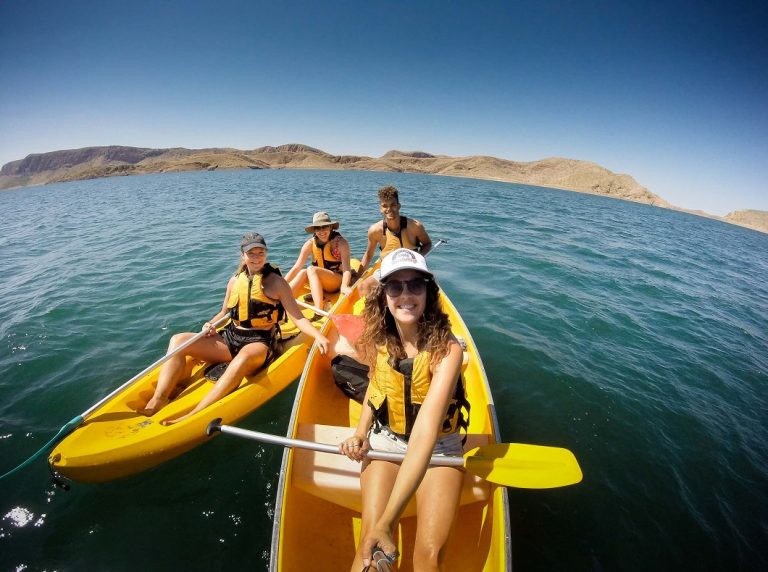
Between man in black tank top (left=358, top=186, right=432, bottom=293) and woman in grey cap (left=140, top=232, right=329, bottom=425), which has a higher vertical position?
man in black tank top (left=358, top=186, right=432, bottom=293)

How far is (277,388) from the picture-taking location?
439 centimetres

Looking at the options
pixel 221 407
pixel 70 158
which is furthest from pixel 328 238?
pixel 70 158

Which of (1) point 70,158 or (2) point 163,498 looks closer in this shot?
(2) point 163,498

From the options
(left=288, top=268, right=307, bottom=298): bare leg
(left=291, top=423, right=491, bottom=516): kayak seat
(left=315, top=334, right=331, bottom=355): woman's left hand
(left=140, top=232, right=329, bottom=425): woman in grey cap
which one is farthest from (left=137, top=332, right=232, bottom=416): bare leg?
(left=291, top=423, right=491, bottom=516): kayak seat

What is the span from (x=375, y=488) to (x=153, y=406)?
10.8 ft

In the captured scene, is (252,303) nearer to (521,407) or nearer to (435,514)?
(435,514)

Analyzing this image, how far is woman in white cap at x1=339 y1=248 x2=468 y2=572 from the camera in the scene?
2.03 meters

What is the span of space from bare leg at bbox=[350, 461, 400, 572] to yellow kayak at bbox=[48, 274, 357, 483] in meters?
2.21

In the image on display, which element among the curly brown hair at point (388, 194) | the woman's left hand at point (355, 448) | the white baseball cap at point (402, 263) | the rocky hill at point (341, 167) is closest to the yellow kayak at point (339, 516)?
the woman's left hand at point (355, 448)

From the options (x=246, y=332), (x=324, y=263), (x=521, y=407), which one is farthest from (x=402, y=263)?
(x=324, y=263)

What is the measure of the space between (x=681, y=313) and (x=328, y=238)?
33.8 ft

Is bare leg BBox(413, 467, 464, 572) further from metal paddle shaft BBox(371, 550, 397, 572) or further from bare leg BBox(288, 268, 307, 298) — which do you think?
bare leg BBox(288, 268, 307, 298)

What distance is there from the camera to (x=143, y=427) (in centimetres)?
350

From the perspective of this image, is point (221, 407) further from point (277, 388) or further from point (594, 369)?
point (594, 369)
